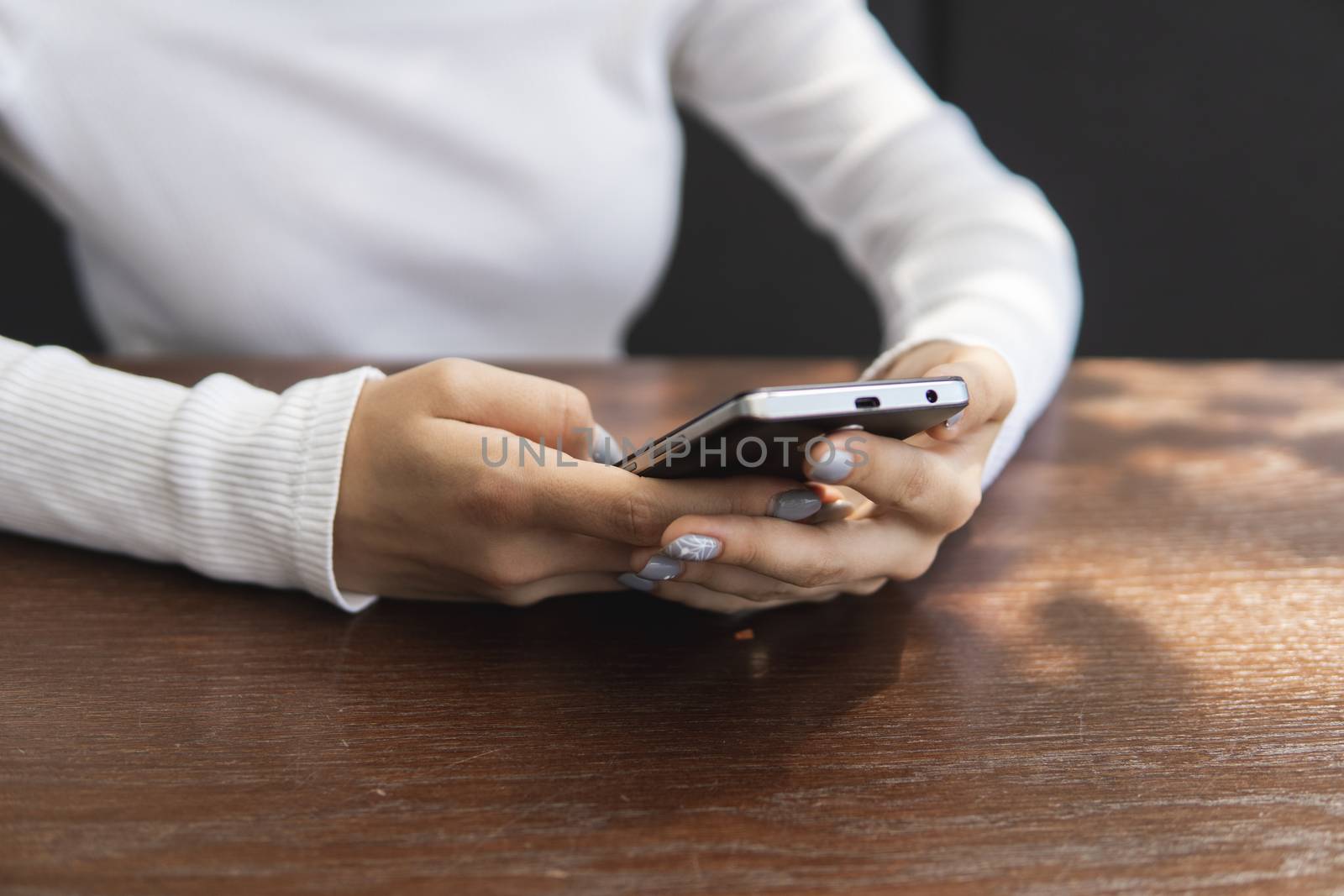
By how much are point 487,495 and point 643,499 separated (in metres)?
0.07

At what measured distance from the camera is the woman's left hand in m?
0.36

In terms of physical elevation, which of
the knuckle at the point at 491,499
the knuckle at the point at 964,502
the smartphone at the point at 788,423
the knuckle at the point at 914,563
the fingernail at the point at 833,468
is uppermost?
the smartphone at the point at 788,423

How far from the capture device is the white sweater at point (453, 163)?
736 millimetres

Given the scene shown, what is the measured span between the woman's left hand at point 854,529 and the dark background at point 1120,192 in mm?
1083

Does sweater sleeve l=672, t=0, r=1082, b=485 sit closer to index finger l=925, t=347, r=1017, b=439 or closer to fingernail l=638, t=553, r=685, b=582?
index finger l=925, t=347, r=1017, b=439

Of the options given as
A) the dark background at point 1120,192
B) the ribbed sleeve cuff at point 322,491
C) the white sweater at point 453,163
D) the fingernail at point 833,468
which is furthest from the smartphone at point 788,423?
the dark background at point 1120,192

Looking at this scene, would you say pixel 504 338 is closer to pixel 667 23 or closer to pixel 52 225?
pixel 667 23

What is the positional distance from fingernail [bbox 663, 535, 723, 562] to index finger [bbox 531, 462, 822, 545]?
0.02 meters

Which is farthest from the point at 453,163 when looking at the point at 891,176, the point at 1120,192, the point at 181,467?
the point at 1120,192

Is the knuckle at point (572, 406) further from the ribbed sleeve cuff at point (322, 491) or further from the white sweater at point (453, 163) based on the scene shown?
the white sweater at point (453, 163)

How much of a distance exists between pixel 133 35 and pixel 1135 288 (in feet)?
4.73

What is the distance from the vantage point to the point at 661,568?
38 cm

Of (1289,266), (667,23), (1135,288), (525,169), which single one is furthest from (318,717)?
(1289,266)

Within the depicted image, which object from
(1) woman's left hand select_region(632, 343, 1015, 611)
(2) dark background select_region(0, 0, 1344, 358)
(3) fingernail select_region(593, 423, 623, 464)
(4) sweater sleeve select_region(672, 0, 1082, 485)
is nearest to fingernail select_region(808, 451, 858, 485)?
(1) woman's left hand select_region(632, 343, 1015, 611)
